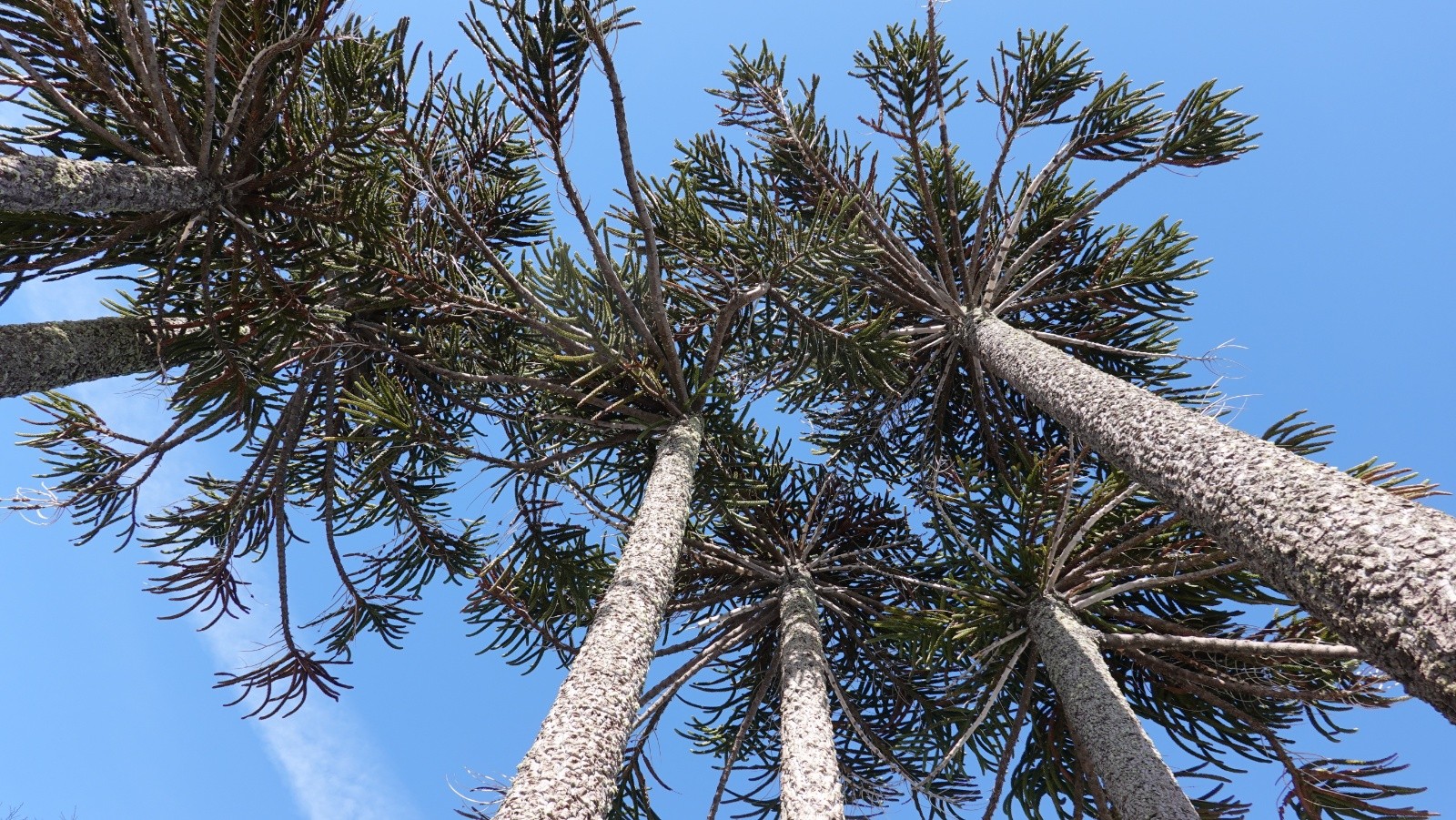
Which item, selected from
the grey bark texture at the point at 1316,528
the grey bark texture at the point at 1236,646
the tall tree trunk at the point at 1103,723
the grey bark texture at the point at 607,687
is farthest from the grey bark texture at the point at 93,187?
the grey bark texture at the point at 1236,646

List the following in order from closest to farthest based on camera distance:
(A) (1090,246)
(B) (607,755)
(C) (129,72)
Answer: (B) (607,755), (C) (129,72), (A) (1090,246)

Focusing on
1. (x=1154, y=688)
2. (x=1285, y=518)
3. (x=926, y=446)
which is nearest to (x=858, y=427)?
(x=926, y=446)

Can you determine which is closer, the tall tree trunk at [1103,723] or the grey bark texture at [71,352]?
the tall tree trunk at [1103,723]

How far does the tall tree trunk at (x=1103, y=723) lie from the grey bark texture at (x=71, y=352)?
594 cm

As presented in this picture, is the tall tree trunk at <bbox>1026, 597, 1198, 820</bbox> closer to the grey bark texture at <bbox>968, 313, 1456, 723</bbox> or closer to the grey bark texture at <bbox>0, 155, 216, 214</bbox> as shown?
the grey bark texture at <bbox>968, 313, 1456, 723</bbox>

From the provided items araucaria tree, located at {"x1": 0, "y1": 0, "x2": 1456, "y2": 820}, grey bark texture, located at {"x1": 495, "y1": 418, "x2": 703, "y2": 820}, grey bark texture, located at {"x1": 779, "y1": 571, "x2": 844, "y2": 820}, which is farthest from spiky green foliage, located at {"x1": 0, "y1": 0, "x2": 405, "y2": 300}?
grey bark texture, located at {"x1": 779, "y1": 571, "x2": 844, "y2": 820}

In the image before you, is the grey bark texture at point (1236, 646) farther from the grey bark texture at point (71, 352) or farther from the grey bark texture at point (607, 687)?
the grey bark texture at point (71, 352)

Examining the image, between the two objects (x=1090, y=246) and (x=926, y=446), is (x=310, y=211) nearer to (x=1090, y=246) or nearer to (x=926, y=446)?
(x=926, y=446)

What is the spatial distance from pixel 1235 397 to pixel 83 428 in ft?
26.3

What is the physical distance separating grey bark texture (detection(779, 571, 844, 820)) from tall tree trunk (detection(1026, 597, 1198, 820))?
4.61 feet

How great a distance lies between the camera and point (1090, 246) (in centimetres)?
745

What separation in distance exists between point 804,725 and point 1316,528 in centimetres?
276

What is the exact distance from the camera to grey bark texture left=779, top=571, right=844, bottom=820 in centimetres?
385

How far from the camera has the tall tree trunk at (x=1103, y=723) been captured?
12.4 feet
